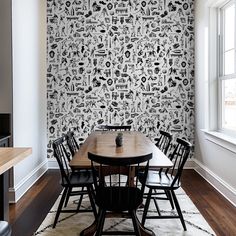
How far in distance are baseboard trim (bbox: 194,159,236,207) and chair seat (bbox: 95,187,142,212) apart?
1626mm

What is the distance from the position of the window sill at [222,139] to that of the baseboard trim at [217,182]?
1.52ft

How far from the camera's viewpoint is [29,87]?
4.40m

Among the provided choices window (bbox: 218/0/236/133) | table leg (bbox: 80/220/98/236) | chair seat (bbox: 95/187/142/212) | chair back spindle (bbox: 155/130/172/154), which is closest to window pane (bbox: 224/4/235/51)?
window (bbox: 218/0/236/133)

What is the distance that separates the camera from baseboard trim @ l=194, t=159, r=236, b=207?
372 centimetres

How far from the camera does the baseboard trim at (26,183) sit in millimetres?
3713

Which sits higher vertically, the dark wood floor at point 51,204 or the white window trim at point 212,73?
the white window trim at point 212,73

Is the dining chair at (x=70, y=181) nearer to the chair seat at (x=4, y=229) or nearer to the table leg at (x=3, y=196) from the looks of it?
the table leg at (x=3, y=196)

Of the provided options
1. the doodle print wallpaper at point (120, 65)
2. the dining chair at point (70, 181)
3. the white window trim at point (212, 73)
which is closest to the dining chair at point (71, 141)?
the dining chair at point (70, 181)

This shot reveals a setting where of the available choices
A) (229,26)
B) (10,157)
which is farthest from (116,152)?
(229,26)

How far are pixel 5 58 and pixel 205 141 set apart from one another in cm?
307

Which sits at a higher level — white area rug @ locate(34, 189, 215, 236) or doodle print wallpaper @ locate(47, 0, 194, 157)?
doodle print wallpaper @ locate(47, 0, 194, 157)

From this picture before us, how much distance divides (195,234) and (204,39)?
307cm

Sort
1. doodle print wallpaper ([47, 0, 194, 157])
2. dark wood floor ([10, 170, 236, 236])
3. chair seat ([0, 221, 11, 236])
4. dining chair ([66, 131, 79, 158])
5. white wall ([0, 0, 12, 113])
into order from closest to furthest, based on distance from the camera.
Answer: chair seat ([0, 221, 11, 236])
dark wood floor ([10, 170, 236, 236])
dining chair ([66, 131, 79, 158])
white wall ([0, 0, 12, 113])
doodle print wallpaper ([47, 0, 194, 157])

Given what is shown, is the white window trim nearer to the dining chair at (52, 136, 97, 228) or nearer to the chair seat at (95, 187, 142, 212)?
the dining chair at (52, 136, 97, 228)
